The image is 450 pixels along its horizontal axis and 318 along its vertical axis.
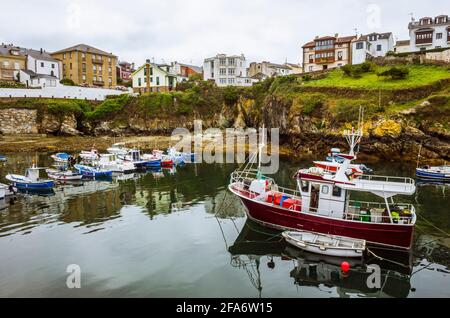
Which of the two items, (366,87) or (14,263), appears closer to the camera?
(14,263)

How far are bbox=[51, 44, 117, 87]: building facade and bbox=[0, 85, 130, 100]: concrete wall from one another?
9.68 meters

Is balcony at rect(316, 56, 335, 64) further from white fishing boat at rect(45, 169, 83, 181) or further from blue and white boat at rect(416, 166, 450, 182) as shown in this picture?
white fishing boat at rect(45, 169, 83, 181)

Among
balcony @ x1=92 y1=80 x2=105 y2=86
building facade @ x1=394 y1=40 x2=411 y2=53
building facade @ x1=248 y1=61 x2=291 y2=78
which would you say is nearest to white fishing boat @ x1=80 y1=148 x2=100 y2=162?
balcony @ x1=92 y1=80 x2=105 y2=86

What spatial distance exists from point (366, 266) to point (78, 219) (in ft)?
62.6

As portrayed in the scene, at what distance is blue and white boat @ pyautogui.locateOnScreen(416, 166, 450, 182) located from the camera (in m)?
39.4

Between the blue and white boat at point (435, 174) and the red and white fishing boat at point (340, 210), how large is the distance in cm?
2026

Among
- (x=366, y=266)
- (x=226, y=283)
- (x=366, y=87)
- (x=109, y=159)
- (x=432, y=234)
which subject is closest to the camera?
(x=226, y=283)

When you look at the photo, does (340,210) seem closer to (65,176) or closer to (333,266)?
(333,266)

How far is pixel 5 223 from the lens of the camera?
81.8ft
